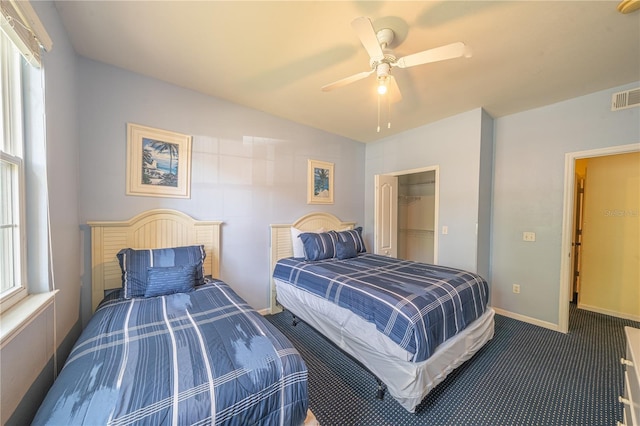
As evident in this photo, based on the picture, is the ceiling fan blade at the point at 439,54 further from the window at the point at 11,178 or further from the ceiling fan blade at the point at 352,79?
the window at the point at 11,178

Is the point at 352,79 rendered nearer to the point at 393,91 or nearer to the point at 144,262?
the point at 393,91

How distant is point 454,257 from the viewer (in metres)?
3.05

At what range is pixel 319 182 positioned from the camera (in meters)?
3.55

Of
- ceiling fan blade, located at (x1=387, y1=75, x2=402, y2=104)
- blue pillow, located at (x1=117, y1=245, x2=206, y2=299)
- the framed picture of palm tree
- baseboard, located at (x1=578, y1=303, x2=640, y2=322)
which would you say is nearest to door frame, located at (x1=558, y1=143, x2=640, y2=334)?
baseboard, located at (x1=578, y1=303, x2=640, y2=322)

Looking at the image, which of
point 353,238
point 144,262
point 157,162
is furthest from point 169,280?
point 353,238

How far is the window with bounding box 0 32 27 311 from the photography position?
107cm

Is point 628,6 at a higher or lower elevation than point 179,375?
higher

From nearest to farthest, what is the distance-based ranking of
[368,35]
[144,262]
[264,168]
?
[368,35] < [144,262] < [264,168]

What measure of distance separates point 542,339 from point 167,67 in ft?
15.1

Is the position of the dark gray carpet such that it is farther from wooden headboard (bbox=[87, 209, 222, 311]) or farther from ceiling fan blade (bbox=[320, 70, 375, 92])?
ceiling fan blade (bbox=[320, 70, 375, 92])

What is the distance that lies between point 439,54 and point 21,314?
8.24 feet

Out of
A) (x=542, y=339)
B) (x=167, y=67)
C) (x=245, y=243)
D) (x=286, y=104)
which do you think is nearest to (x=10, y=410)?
(x=245, y=243)

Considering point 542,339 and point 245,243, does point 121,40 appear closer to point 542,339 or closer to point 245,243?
point 245,243

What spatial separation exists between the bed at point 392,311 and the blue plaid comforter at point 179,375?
0.79m
